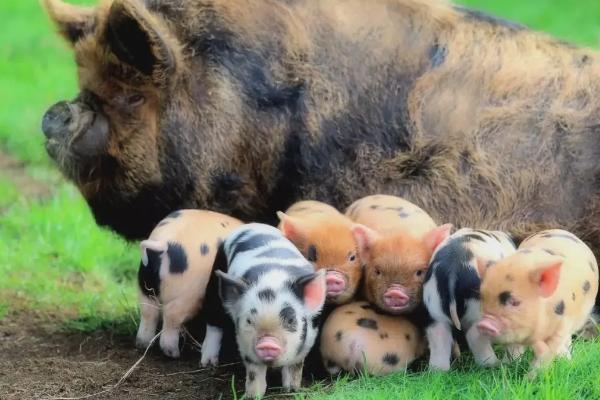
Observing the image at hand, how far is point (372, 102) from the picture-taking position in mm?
6539

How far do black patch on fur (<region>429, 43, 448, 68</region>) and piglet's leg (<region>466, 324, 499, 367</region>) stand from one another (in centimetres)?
185

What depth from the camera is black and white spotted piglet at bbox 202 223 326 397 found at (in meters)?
5.14

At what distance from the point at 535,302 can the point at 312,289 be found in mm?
954

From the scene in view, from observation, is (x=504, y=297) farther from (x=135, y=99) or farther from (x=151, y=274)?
(x=135, y=99)

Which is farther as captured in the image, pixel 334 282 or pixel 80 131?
pixel 80 131

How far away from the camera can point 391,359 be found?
551 centimetres

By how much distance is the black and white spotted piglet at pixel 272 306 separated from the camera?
16.9ft

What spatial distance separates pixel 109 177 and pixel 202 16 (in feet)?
3.36

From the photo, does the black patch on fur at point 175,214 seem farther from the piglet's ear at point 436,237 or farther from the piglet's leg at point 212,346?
the piglet's ear at point 436,237

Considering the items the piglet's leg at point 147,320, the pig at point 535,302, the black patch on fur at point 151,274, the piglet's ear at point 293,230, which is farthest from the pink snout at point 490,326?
the piglet's leg at point 147,320

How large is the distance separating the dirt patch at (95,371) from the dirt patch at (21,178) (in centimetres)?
329

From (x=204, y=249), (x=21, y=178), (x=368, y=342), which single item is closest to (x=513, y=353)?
(x=368, y=342)

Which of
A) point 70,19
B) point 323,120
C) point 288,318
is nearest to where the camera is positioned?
point 288,318

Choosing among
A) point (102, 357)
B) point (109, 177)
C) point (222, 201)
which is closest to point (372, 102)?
point (222, 201)
